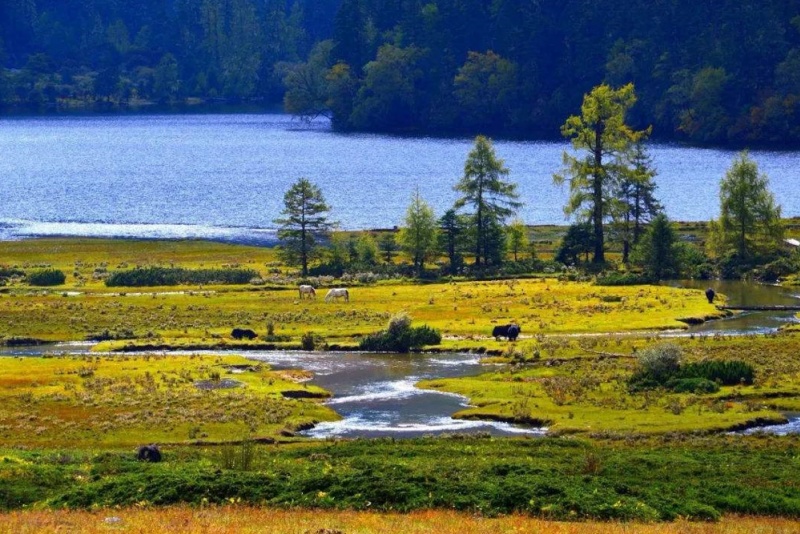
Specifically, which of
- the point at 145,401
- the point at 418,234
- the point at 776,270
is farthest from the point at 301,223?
the point at 145,401

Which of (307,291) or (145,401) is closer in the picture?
(145,401)

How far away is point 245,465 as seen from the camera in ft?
151

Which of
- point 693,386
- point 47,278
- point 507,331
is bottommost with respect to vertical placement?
point 693,386

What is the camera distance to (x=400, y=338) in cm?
7919

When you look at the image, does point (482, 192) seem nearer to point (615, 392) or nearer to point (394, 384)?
point (394, 384)

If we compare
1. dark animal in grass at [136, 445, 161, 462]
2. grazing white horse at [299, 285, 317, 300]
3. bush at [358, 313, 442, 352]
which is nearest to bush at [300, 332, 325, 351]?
bush at [358, 313, 442, 352]

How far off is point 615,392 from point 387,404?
1110 cm

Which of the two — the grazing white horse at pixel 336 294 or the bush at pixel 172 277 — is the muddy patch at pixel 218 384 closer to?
the grazing white horse at pixel 336 294

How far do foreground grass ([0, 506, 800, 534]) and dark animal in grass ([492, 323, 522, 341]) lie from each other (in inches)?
1570

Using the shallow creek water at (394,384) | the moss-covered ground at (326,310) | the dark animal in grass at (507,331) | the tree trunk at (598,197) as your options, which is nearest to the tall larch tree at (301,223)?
the moss-covered ground at (326,310)

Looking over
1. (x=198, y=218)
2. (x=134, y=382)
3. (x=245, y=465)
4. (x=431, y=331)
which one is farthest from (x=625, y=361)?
(x=198, y=218)

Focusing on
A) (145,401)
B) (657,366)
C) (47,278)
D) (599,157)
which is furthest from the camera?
(599,157)

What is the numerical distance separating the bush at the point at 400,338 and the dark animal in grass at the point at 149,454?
3133 centimetres

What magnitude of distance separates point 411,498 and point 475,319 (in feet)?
161
